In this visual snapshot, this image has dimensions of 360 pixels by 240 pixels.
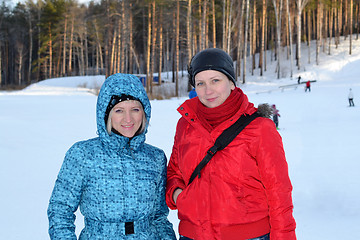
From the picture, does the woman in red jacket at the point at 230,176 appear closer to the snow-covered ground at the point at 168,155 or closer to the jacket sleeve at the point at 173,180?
the jacket sleeve at the point at 173,180

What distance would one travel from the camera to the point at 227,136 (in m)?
1.86

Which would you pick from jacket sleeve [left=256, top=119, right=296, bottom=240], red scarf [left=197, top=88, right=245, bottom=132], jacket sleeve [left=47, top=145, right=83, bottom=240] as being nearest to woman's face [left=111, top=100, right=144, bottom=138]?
jacket sleeve [left=47, top=145, right=83, bottom=240]

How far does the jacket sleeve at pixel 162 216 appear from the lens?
207cm

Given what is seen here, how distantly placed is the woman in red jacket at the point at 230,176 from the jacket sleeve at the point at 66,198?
60 centimetres

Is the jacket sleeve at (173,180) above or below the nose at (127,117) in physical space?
below

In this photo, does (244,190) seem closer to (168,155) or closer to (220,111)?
(220,111)

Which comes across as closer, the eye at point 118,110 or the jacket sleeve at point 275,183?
the jacket sleeve at point 275,183

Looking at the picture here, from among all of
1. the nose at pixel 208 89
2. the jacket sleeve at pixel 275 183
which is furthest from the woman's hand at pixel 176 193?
the nose at pixel 208 89

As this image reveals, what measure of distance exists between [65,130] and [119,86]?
7.61 meters

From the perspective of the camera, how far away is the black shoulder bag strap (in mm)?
1851

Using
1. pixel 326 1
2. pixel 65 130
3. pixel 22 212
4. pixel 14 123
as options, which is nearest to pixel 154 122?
pixel 65 130

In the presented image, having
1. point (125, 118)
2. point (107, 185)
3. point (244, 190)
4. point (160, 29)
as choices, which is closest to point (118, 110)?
point (125, 118)

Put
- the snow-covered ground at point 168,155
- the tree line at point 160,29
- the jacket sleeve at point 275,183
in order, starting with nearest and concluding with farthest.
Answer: the jacket sleeve at point 275,183, the snow-covered ground at point 168,155, the tree line at point 160,29

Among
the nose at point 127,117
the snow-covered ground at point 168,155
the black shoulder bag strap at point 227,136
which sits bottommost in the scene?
the snow-covered ground at point 168,155
